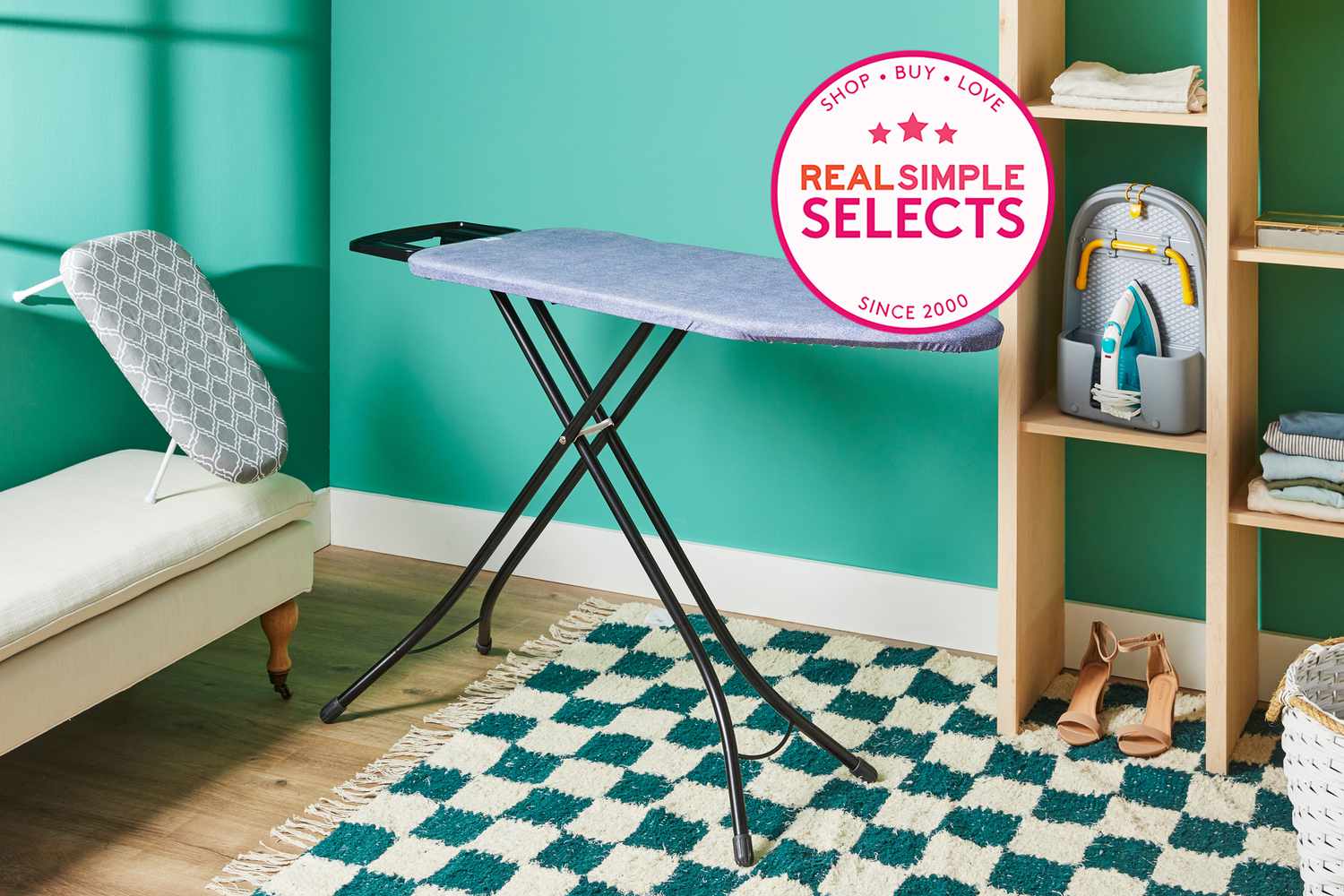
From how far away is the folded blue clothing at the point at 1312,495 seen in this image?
2482 millimetres

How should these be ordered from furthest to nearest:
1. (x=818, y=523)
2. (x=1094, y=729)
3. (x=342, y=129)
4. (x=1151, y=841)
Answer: (x=342, y=129), (x=818, y=523), (x=1094, y=729), (x=1151, y=841)

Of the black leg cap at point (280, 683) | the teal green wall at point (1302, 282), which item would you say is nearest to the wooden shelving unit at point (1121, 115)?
the teal green wall at point (1302, 282)

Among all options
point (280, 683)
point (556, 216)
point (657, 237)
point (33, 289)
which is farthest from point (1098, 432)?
point (33, 289)

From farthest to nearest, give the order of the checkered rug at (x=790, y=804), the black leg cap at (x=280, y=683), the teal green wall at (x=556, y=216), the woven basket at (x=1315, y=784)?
the black leg cap at (x=280, y=683), the teal green wall at (x=556, y=216), the checkered rug at (x=790, y=804), the woven basket at (x=1315, y=784)

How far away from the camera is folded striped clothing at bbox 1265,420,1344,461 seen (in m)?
2.52

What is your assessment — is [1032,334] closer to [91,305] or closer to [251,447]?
[251,447]

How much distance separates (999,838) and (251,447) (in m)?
1.44

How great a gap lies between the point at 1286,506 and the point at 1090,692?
0.55 m

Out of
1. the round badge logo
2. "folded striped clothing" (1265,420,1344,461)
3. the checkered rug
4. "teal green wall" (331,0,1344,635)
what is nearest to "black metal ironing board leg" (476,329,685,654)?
the checkered rug

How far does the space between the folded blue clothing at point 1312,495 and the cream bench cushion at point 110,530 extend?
1754 mm

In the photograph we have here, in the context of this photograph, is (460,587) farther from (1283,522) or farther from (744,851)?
(1283,522)

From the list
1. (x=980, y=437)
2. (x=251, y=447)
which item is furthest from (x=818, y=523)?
(x=251, y=447)

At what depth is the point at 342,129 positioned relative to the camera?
142 inches

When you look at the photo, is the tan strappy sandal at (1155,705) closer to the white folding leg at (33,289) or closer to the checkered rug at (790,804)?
the checkered rug at (790,804)
